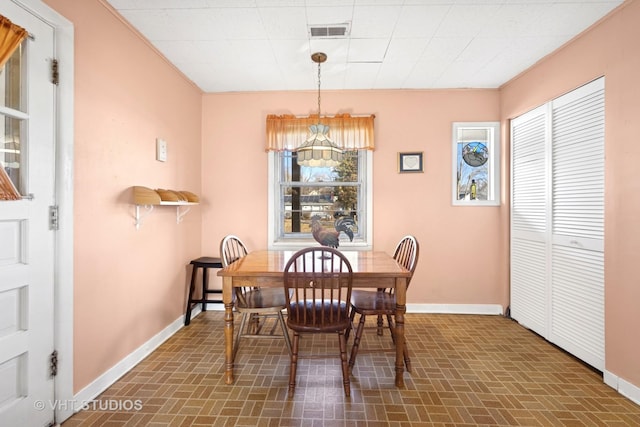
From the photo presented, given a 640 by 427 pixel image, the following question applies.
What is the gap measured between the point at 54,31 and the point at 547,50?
3.58m

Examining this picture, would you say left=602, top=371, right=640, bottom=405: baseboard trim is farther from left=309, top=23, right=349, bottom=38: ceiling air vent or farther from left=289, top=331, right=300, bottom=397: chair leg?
left=309, top=23, right=349, bottom=38: ceiling air vent

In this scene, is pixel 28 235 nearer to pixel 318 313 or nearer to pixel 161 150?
pixel 161 150

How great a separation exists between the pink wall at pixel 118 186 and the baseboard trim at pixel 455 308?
2.59 metres

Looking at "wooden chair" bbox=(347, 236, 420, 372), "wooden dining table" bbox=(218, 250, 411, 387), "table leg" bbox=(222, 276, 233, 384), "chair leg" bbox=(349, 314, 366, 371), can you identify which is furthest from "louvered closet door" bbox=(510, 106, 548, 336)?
"table leg" bbox=(222, 276, 233, 384)

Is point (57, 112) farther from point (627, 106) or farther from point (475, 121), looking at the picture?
point (475, 121)

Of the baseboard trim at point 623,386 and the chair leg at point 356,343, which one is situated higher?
the chair leg at point 356,343

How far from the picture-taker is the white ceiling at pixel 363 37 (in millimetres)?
2133

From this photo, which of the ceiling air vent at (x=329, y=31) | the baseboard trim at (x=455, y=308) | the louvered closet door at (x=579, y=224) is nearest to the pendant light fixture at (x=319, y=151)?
the ceiling air vent at (x=329, y=31)

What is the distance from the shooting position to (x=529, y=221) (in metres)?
3.05

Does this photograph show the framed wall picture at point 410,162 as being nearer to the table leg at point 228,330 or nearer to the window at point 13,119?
the table leg at point 228,330

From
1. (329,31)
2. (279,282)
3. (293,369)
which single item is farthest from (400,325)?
(329,31)

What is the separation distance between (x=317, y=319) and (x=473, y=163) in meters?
2.69

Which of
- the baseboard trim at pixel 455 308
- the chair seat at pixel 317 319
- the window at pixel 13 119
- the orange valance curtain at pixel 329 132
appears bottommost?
the baseboard trim at pixel 455 308

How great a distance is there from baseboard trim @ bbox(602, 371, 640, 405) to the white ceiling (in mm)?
2498
